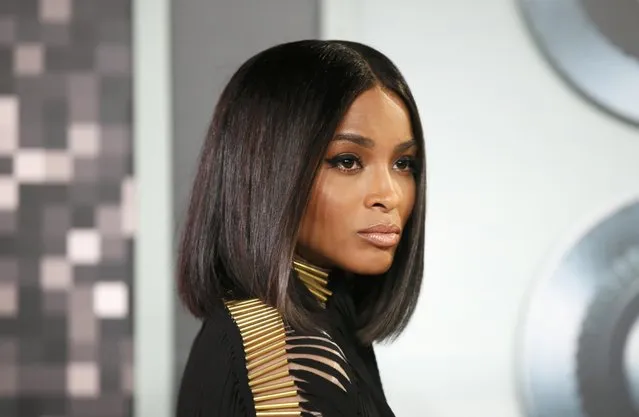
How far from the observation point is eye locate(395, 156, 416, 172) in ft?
3.43

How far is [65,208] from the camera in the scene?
7.31 ft

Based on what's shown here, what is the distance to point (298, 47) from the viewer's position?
101 centimetres

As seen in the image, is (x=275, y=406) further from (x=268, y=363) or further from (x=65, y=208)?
(x=65, y=208)

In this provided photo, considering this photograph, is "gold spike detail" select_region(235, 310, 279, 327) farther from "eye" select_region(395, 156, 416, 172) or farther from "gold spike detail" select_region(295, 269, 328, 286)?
"eye" select_region(395, 156, 416, 172)

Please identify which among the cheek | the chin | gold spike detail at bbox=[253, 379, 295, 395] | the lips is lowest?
gold spike detail at bbox=[253, 379, 295, 395]

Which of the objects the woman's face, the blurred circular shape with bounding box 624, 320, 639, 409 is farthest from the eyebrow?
the blurred circular shape with bounding box 624, 320, 639, 409

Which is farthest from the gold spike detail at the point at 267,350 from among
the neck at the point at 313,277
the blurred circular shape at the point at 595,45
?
the blurred circular shape at the point at 595,45

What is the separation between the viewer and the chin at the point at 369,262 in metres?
1.01

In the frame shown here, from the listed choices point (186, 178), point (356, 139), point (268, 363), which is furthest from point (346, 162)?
point (186, 178)

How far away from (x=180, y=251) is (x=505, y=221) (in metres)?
1.35

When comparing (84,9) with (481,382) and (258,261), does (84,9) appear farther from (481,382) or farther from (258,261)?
(258,261)

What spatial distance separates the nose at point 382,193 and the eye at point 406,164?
49 mm

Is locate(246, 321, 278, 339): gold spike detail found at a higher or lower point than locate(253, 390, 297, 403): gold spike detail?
higher

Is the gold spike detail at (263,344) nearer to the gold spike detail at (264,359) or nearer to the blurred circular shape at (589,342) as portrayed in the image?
the gold spike detail at (264,359)
